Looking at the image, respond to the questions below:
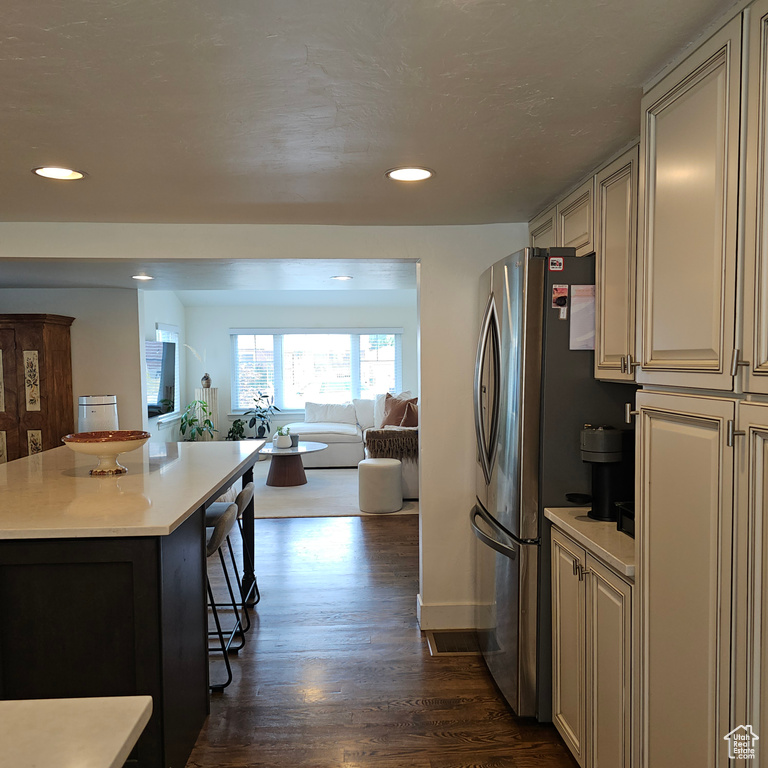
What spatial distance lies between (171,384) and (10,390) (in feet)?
9.90

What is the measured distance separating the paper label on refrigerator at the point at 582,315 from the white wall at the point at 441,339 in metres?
0.97

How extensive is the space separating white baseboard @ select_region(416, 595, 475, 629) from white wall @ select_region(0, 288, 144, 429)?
4056 millimetres

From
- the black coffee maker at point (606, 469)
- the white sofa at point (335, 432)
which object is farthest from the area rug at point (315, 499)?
the black coffee maker at point (606, 469)

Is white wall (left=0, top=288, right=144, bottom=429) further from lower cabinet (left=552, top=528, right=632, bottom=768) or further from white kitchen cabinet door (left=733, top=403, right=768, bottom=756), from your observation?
white kitchen cabinet door (left=733, top=403, right=768, bottom=756)

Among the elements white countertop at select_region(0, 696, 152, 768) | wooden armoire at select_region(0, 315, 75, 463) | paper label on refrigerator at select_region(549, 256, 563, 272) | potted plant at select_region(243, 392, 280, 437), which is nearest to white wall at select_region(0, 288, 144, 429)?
wooden armoire at select_region(0, 315, 75, 463)

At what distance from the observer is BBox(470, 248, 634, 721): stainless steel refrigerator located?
7.95 ft

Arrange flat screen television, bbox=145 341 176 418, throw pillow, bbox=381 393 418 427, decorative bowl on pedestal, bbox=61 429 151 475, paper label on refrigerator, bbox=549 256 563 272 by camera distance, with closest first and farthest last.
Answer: paper label on refrigerator, bbox=549 256 563 272 → decorative bowl on pedestal, bbox=61 429 151 475 → throw pillow, bbox=381 393 418 427 → flat screen television, bbox=145 341 176 418

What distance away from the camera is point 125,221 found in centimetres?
314

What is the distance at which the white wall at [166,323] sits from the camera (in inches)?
305

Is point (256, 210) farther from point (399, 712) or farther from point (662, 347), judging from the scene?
point (399, 712)

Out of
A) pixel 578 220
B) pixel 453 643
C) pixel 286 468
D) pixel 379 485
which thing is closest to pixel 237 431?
pixel 286 468

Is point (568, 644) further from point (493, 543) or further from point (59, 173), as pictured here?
point (59, 173)

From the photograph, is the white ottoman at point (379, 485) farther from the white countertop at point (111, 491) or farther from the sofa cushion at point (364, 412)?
the sofa cushion at point (364, 412)

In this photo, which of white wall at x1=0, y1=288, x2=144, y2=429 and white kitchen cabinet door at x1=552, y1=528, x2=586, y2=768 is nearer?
white kitchen cabinet door at x1=552, y1=528, x2=586, y2=768
